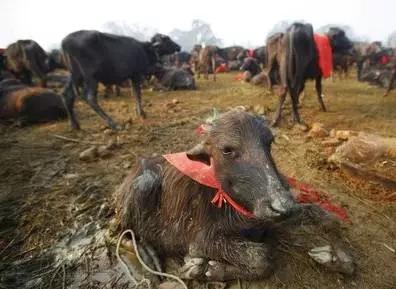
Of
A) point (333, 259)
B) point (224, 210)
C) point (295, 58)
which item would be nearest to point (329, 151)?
point (295, 58)

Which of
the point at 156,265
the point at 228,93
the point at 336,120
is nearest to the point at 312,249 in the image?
the point at 156,265

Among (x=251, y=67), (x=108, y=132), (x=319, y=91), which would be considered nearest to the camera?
(x=108, y=132)

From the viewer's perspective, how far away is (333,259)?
101 inches

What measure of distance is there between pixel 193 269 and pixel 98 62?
5.00m

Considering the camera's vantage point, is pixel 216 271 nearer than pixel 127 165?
Yes

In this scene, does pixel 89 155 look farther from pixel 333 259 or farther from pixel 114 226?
pixel 333 259

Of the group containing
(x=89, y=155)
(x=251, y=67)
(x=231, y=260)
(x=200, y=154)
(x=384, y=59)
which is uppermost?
(x=200, y=154)

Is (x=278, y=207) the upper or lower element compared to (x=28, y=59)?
lower

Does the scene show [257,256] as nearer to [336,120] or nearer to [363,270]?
[363,270]

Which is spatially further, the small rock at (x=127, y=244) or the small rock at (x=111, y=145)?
the small rock at (x=111, y=145)

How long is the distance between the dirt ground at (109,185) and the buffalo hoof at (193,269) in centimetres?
26

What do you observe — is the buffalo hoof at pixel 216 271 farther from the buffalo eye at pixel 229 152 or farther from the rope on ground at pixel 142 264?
the buffalo eye at pixel 229 152

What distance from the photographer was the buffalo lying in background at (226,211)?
7.07ft

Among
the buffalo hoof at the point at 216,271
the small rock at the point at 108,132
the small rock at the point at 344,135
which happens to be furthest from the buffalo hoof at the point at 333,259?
the small rock at the point at 108,132
